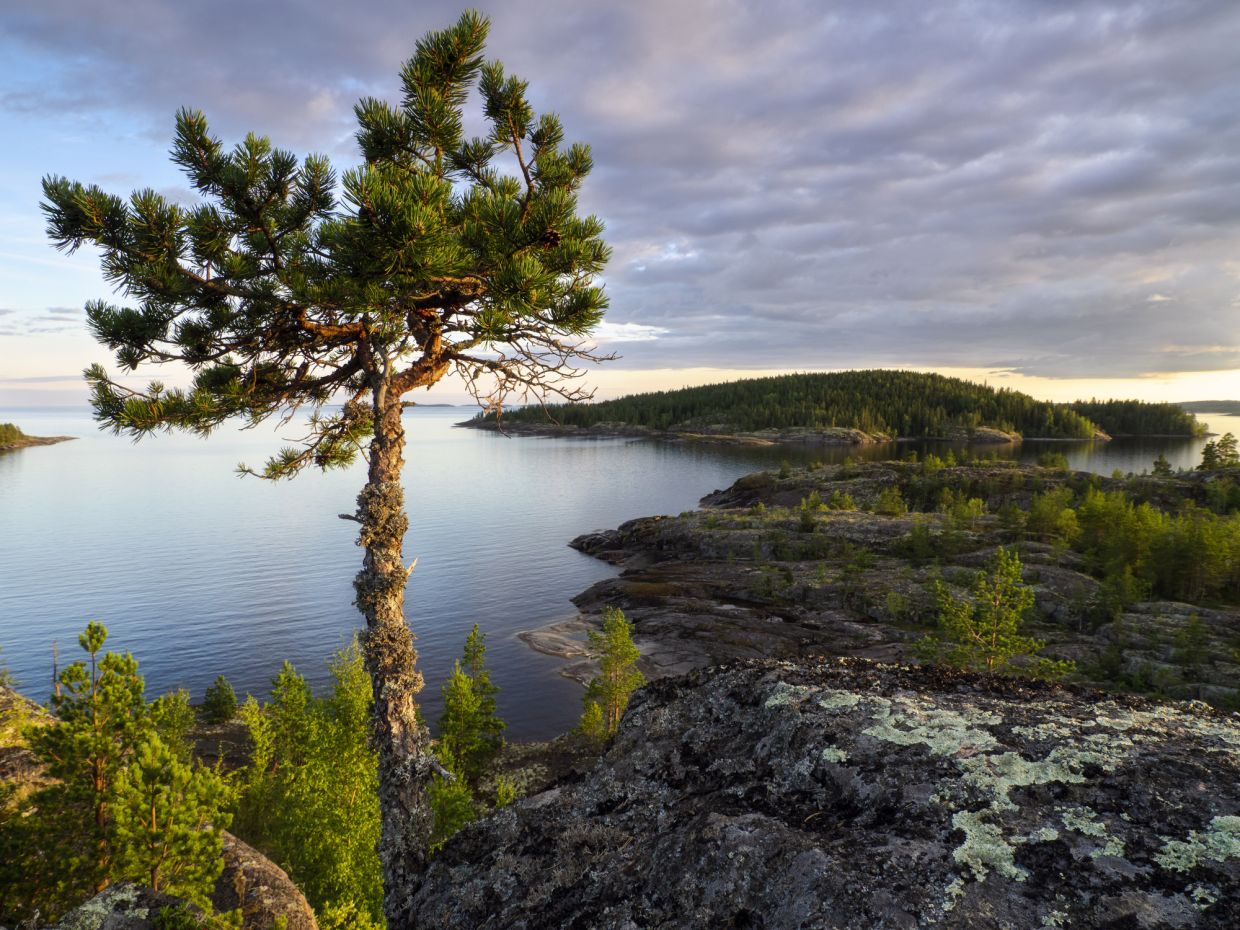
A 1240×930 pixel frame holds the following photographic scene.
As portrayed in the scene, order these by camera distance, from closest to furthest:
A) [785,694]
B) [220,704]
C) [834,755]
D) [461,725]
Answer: [834,755] < [785,694] < [461,725] < [220,704]

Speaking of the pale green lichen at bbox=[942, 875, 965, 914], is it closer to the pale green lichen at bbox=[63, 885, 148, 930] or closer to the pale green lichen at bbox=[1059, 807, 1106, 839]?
the pale green lichen at bbox=[1059, 807, 1106, 839]

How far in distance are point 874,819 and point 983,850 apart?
0.63 m

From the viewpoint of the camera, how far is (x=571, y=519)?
9456cm

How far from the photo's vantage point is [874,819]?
397cm

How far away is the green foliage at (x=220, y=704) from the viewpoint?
3622cm

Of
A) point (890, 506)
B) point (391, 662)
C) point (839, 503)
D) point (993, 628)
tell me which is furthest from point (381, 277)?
point (839, 503)

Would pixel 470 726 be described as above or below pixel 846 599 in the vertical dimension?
below

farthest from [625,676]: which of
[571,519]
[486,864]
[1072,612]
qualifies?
[571,519]

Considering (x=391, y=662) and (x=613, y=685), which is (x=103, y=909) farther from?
(x=613, y=685)

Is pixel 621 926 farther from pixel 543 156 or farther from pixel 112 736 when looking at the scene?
pixel 112 736

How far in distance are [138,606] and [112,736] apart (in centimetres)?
5165

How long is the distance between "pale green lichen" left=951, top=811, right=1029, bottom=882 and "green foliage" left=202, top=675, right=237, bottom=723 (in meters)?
42.6

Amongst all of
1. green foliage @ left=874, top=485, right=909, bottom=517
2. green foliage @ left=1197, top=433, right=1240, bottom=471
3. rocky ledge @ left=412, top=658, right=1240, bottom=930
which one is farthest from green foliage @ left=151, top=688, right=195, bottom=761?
green foliage @ left=1197, top=433, right=1240, bottom=471

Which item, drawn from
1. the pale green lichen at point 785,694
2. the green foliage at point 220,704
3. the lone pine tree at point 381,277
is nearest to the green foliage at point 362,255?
the lone pine tree at point 381,277
